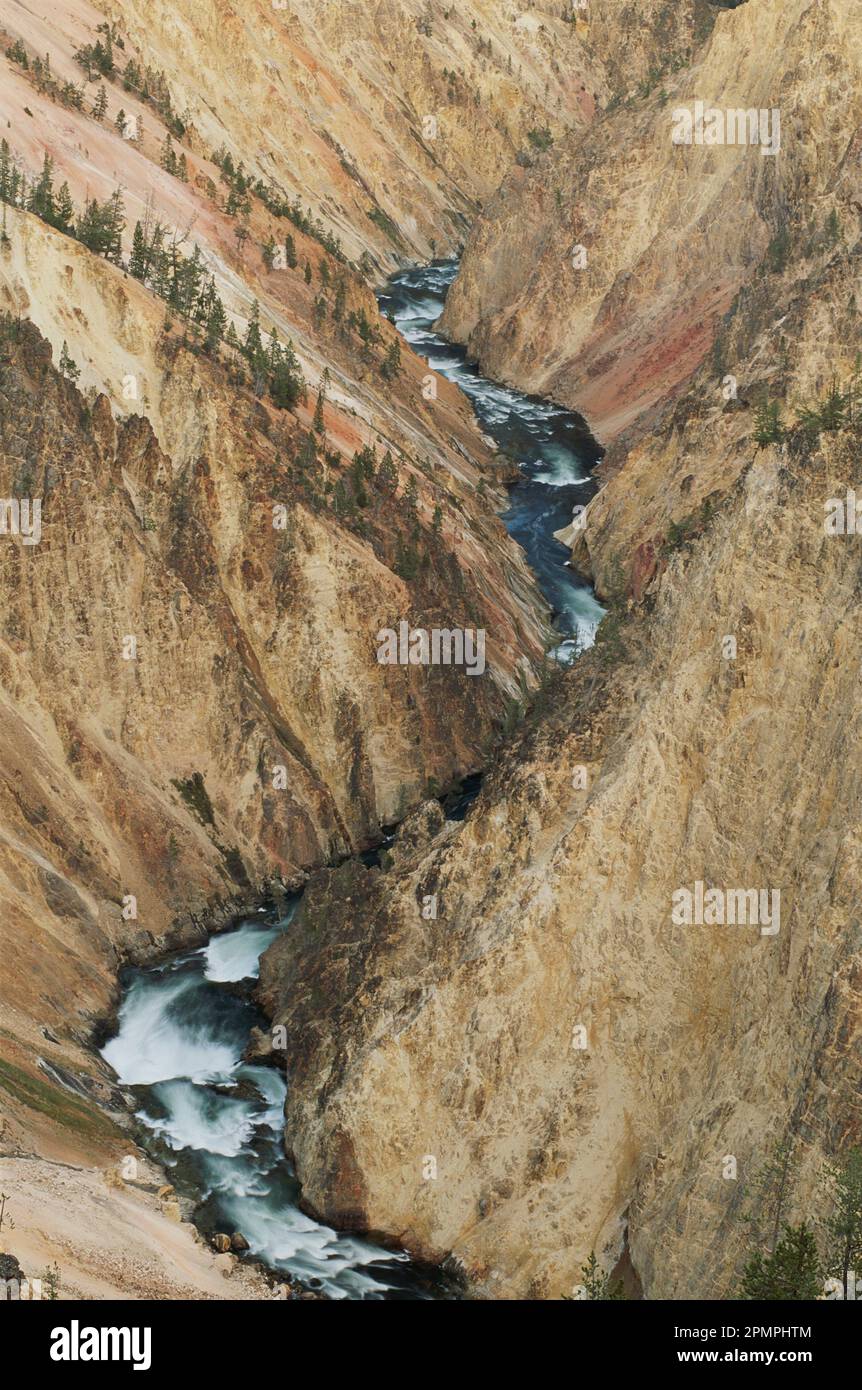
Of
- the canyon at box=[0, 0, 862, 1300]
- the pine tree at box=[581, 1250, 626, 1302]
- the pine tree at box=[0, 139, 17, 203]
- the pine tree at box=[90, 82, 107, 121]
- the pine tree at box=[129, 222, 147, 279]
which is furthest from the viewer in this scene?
the pine tree at box=[90, 82, 107, 121]

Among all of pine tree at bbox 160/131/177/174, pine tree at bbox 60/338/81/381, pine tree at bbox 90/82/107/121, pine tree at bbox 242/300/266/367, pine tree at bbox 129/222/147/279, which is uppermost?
pine tree at bbox 90/82/107/121

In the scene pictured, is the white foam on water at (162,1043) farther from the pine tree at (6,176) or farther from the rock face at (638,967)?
the pine tree at (6,176)

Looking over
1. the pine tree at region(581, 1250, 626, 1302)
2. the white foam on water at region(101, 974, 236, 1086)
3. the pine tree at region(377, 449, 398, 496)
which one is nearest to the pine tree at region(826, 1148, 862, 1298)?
the pine tree at region(581, 1250, 626, 1302)

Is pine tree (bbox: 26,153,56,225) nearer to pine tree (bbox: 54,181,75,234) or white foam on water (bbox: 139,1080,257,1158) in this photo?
pine tree (bbox: 54,181,75,234)

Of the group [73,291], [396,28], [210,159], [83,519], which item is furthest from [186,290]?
[396,28]

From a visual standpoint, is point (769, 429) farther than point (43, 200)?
No

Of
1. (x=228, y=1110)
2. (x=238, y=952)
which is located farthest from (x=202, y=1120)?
(x=238, y=952)

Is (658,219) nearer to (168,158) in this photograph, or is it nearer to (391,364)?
(391,364)
